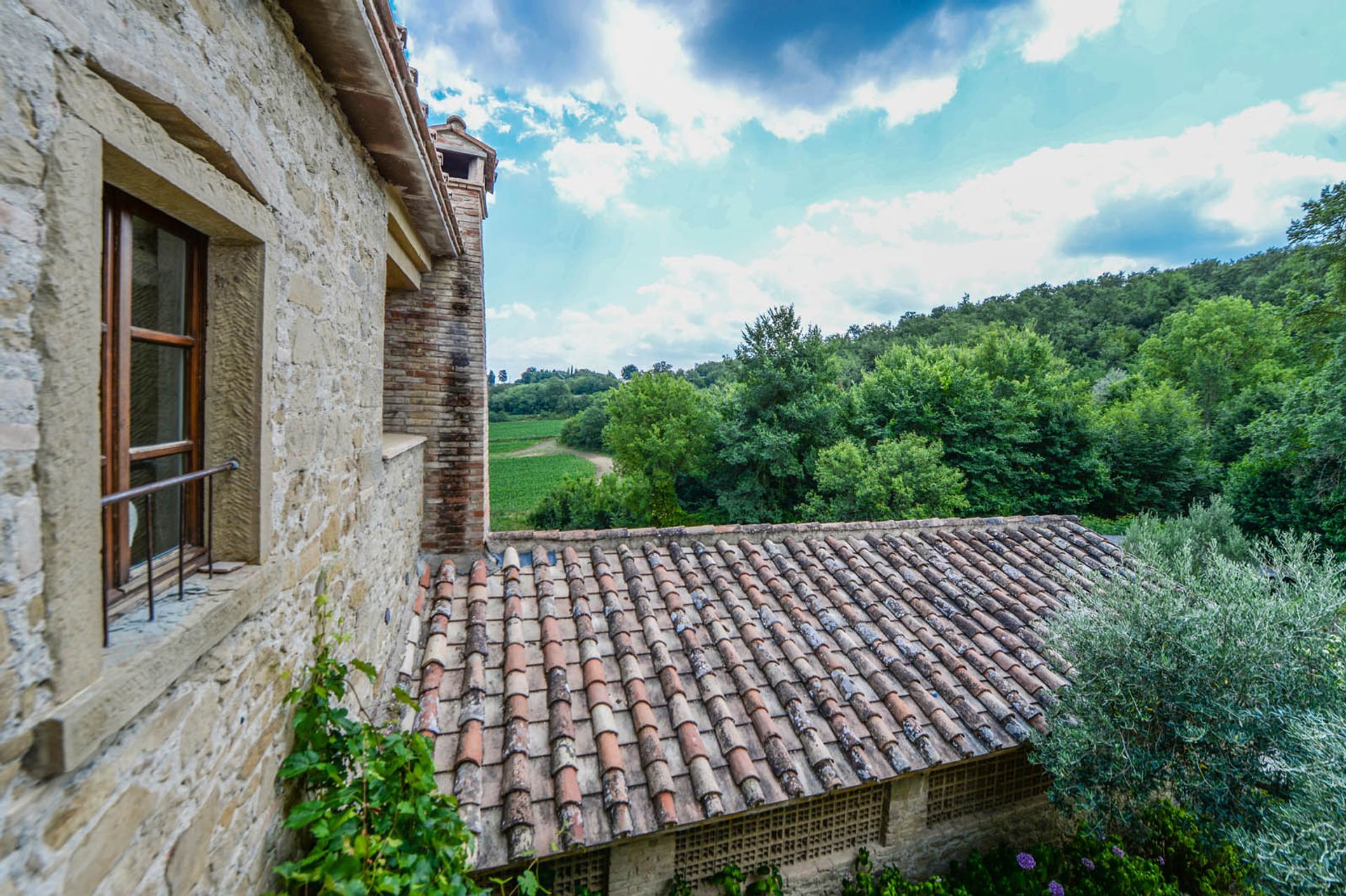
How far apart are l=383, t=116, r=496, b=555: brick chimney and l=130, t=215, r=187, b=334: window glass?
3325 millimetres

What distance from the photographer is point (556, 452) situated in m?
45.5

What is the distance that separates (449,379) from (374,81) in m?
2.92

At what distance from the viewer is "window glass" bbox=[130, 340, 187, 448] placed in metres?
1.58

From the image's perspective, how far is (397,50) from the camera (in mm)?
2598

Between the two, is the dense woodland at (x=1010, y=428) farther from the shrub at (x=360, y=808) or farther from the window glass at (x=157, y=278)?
the window glass at (x=157, y=278)

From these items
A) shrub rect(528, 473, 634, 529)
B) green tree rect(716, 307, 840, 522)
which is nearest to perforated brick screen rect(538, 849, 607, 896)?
green tree rect(716, 307, 840, 522)

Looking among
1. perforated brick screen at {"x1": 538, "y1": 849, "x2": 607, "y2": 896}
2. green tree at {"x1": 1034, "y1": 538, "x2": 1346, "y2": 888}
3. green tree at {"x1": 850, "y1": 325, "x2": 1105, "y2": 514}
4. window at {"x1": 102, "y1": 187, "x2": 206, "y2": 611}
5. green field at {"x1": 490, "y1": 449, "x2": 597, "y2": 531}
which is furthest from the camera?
green field at {"x1": 490, "y1": 449, "x2": 597, "y2": 531}

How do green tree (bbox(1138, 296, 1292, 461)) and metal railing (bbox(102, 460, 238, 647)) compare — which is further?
green tree (bbox(1138, 296, 1292, 461))

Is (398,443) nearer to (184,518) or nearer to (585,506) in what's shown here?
(184,518)

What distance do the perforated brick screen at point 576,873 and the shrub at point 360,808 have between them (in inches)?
59.9

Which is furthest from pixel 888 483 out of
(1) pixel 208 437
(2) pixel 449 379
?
(1) pixel 208 437

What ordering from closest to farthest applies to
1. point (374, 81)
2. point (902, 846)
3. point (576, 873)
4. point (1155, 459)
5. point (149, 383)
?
1. point (149, 383)
2. point (374, 81)
3. point (576, 873)
4. point (902, 846)
5. point (1155, 459)

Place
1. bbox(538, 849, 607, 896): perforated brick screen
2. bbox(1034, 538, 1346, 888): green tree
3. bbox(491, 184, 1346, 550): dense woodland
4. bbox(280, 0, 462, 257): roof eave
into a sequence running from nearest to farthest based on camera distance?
bbox(280, 0, 462, 257): roof eave < bbox(538, 849, 607, 896): perforated brick screen < bbox(1034, 538, 1346, 888): green tree < bbox(491, 184, 1346, 550): dense woodland

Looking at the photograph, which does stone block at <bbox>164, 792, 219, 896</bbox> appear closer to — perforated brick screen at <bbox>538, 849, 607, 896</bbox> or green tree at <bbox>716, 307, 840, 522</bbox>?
perforated brick screen at <bbox>538, 849, 607, 896</bbox>
